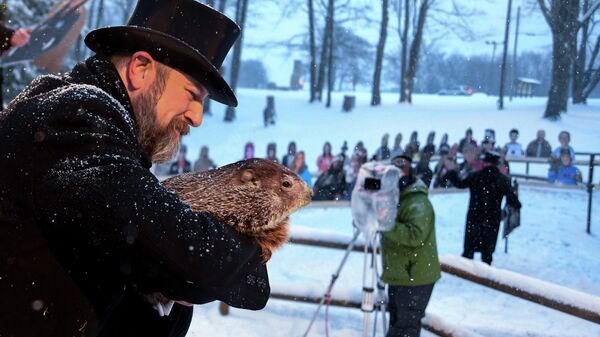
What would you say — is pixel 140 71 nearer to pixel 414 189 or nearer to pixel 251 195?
pixel 251 195

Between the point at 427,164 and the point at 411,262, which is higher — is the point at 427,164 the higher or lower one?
the higher one

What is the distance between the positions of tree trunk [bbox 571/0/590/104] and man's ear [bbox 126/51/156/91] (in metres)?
7.22

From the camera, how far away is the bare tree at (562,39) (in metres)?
8.29

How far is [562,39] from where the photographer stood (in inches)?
377

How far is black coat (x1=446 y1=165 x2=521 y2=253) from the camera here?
277 inches

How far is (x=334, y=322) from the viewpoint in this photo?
570cm

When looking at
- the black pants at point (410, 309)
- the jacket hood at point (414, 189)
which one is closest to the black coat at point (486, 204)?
the jacket hood at point (414, 189)

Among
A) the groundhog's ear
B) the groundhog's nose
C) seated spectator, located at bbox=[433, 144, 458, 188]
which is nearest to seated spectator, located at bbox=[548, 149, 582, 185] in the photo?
seated spectator, located at bbox=[433, 144, 458, 188]

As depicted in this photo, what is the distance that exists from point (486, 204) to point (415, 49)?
1889cm

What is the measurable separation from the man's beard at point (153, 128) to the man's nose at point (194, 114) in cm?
2

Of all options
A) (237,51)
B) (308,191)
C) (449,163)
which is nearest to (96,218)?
(308,191)

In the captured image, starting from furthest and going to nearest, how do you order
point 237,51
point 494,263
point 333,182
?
point 237,51 < point 333,182 < point 494,263

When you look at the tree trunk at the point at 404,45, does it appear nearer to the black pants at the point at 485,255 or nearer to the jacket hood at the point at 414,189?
the black pants at the point at 485,255

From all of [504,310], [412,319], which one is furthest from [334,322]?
[504,310]
